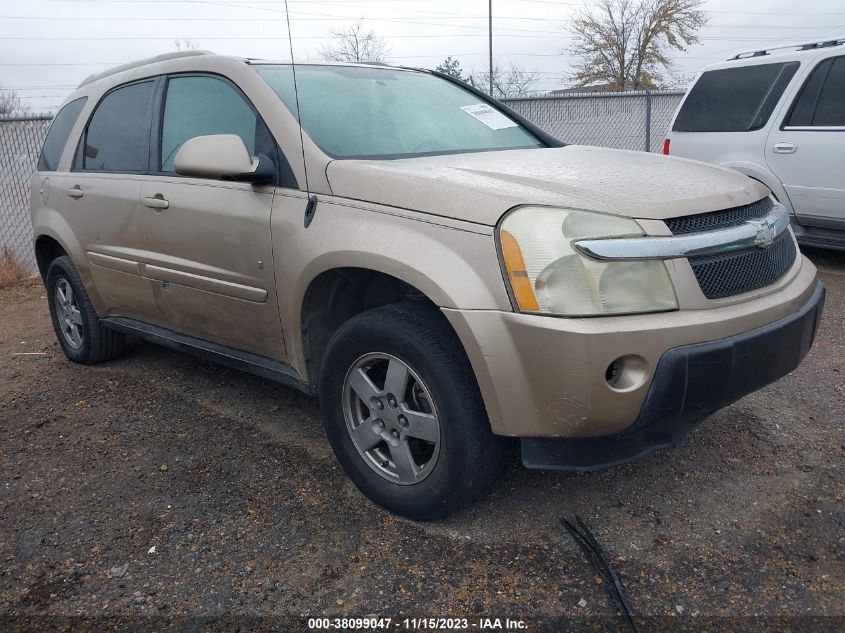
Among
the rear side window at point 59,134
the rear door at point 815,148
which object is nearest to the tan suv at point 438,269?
the rear side window at point 59,134

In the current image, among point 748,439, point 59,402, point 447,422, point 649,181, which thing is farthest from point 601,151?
point 59,402

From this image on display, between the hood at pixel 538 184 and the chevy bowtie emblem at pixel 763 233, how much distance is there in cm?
10

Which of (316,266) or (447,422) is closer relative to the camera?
(447,422)

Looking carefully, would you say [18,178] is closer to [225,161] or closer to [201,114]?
[201,114]

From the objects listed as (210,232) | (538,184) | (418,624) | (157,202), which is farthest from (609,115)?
(418,624)

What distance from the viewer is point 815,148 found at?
6.26 metres

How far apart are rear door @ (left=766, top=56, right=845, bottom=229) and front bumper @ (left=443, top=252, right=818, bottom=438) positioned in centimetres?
455

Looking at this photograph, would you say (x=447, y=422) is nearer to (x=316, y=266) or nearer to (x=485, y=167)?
(x=316, y=266)

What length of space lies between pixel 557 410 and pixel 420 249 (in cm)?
70

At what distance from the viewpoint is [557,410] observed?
2.31 metres

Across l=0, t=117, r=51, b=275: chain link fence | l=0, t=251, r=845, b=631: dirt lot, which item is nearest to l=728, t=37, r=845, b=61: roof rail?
l=0, t=251, r=845, b=631: dirt lot

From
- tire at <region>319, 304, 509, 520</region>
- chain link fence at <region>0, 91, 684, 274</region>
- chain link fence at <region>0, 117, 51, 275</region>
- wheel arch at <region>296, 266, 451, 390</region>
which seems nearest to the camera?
tire at <region>319, 304, 509, 520</region>

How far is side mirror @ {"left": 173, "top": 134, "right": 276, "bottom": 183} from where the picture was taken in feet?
9.86

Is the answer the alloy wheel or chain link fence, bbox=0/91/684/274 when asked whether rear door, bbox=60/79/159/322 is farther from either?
chain link fence, bbox=0/91/684/274
